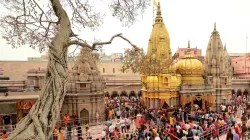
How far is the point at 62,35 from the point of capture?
354 cm

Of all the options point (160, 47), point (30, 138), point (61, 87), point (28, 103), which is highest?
point (160, 47)

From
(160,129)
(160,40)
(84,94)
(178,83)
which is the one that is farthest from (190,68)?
(84,94)

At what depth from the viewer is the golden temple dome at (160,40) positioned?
2038 cm

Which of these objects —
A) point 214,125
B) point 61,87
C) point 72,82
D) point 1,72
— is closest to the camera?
point 61,87

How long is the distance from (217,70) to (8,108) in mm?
21789

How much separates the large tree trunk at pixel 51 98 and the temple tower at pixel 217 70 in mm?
21842

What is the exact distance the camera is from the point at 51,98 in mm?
3344

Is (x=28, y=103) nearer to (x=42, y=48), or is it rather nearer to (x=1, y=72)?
(x=42, y=48)

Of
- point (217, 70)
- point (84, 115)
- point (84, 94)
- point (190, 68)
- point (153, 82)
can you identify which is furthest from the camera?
point (217, 70)

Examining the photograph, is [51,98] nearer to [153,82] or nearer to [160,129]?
[160,129]

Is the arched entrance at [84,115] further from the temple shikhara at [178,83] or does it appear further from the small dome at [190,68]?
the small dome at [190,68]

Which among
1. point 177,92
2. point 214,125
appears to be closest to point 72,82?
point 214,125

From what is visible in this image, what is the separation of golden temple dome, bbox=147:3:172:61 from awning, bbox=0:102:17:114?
1269 centimetres

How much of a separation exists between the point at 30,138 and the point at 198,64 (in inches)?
841
